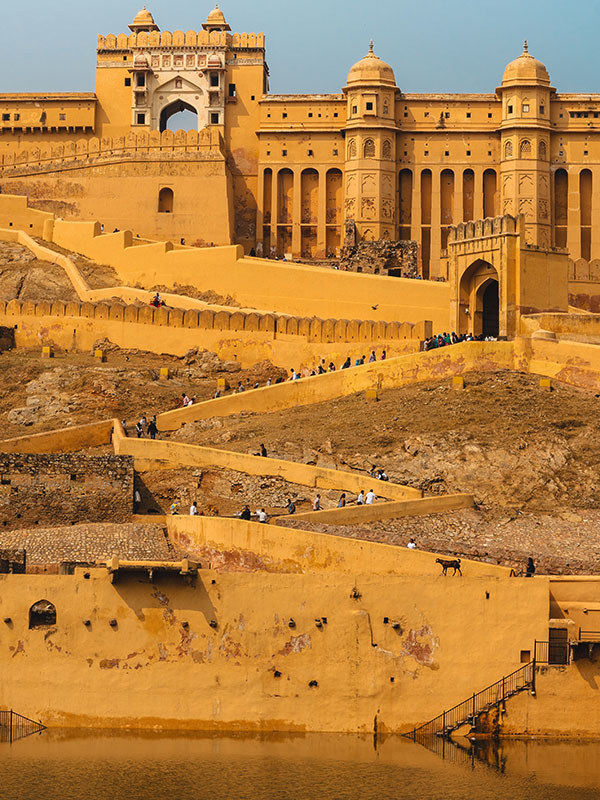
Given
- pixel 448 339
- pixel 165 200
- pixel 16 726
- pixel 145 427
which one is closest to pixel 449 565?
pixel 16 726

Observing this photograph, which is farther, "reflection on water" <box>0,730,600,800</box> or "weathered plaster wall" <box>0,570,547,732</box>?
"weathered plaster wall" <box>0,570,547,732</box>

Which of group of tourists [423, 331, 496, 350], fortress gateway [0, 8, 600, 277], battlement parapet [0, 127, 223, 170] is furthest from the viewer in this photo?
battlement parapet [0, 127, 223, 170]

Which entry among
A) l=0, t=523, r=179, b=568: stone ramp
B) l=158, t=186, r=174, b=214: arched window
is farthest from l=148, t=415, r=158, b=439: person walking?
l=158, t=186, r=174, b=214: arched window

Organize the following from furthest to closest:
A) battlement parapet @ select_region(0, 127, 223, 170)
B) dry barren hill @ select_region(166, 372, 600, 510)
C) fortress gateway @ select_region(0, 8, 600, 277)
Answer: battlement parapet @ select_region(0, 127, 223, 170) < fortress gateway @ select_region(0, 8, 600, 277) < dry barren hill @ select_region(166, 372, 600, 510)

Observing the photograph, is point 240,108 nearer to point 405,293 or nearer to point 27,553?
point 405,293

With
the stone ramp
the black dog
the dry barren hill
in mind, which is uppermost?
the dry barren hill

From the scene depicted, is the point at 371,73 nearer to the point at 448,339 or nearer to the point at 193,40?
the point at 193,40

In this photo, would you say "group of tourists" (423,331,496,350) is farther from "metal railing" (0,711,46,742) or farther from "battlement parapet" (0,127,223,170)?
"battlement parapet" (0,127,223,170)

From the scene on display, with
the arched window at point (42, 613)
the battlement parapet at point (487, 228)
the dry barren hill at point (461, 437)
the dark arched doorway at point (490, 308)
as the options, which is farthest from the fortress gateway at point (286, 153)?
the arched window at point (42, 613)
